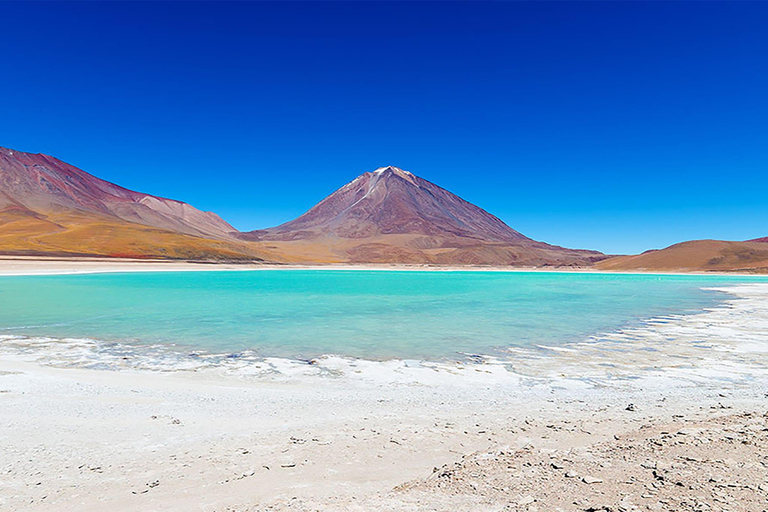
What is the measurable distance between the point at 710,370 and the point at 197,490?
8.79 meters

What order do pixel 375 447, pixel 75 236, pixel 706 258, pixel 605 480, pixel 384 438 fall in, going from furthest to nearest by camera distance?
pixel 75 236
pixel 706 258
pixel 384 438
pixel 375 447
pixel 605 480

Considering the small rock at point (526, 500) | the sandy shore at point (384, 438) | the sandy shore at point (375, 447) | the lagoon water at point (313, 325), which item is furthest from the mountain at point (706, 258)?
the small rock at point (526, 500)

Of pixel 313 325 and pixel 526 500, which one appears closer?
pixel 526 500

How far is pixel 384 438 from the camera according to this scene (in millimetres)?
4902

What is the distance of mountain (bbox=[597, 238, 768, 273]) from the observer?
82.9m

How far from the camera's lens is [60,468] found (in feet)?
13.1

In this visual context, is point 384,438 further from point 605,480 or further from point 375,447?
point 605,480

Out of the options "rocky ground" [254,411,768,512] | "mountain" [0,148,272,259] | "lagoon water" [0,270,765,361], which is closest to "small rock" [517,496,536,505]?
"rocky ground" [254,411,768,512]

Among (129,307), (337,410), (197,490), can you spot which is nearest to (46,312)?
(129,307)

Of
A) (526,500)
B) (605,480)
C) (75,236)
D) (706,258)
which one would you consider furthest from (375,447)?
(75,236)

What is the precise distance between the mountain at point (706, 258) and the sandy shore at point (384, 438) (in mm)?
88194

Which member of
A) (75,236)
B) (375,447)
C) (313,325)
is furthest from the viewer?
(75,236)

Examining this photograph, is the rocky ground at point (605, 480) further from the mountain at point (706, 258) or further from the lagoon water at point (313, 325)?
the mountain at point (706, 258)

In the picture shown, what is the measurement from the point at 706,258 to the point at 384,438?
104 m
